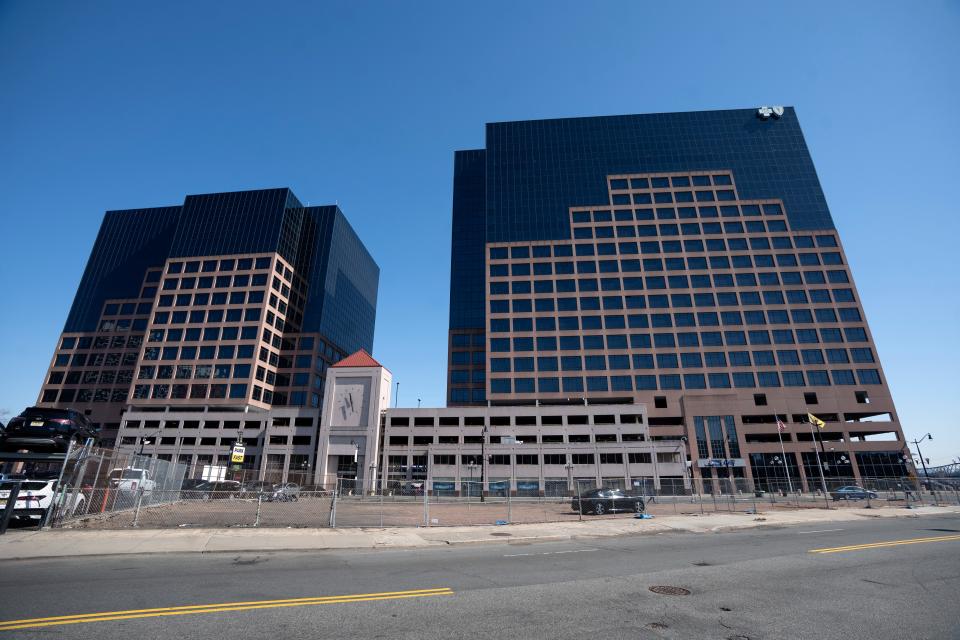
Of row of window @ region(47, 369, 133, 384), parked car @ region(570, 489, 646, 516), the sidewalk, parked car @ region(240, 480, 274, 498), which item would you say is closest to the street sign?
parked car @ region(570, 489, 646, 516)

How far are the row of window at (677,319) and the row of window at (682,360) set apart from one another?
5851 mm

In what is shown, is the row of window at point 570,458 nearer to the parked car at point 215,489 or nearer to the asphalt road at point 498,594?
the parked car at point 215,489

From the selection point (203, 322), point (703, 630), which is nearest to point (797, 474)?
point (703, 630)

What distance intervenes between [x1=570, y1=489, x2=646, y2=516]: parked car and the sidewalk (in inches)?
196

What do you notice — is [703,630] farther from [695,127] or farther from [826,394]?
[695,127]

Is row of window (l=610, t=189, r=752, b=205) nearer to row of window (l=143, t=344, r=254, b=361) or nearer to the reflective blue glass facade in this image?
the reflective blue glass facade

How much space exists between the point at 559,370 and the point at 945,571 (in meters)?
74.9

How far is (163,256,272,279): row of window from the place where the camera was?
9850 centimetres

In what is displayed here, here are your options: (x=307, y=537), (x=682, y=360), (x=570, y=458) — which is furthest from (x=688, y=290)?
(x=307, y=537)

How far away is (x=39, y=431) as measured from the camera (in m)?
19.9

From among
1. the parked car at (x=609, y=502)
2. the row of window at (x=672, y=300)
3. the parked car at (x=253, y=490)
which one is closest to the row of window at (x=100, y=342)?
the row of window at (x=672, y=300)

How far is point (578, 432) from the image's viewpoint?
78.1 m

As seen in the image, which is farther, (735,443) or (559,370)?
(559,370)

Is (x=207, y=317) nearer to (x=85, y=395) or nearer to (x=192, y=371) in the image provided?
(x=192, y=371)
